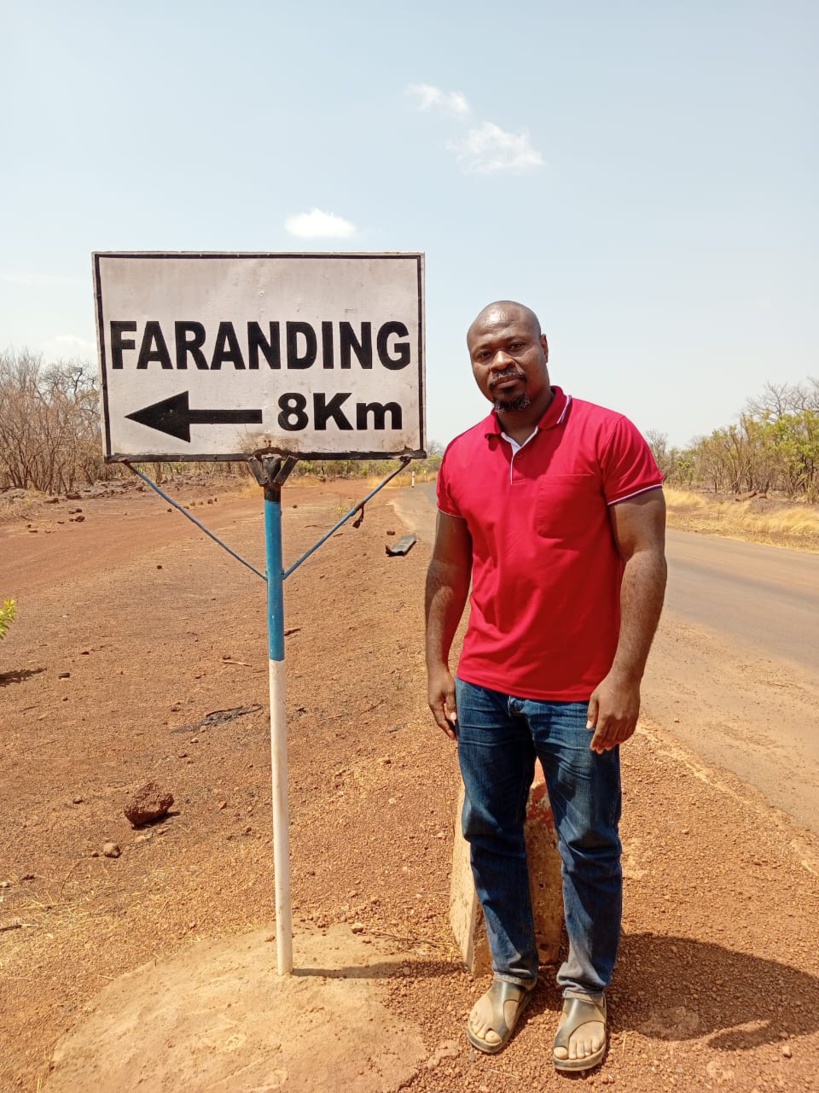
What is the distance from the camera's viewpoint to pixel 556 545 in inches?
81.4

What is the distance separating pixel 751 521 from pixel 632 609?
20.2 m

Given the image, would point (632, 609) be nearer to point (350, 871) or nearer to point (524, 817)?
point (524, 817)

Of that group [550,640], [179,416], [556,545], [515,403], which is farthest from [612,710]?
[179,416]

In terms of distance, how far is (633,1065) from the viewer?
6.93 feet

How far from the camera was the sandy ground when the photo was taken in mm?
2229

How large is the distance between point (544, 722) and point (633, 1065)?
0.90m

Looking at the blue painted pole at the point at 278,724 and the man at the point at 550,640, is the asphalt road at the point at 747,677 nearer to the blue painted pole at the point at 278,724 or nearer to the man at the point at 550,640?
the man at the point at 550,640

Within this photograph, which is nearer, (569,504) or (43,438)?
(569,504)

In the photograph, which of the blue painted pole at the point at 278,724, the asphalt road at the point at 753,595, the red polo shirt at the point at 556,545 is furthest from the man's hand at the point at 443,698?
the asphalt road at the point at 753,595

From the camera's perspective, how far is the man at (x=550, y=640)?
6.64 feet

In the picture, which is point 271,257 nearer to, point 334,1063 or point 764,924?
point 334,1063

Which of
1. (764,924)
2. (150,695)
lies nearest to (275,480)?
(764,924)

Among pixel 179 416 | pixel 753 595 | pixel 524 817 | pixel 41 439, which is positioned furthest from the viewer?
pixel 41 439

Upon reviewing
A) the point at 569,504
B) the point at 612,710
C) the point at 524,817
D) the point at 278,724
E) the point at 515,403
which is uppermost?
the point at 515,403
